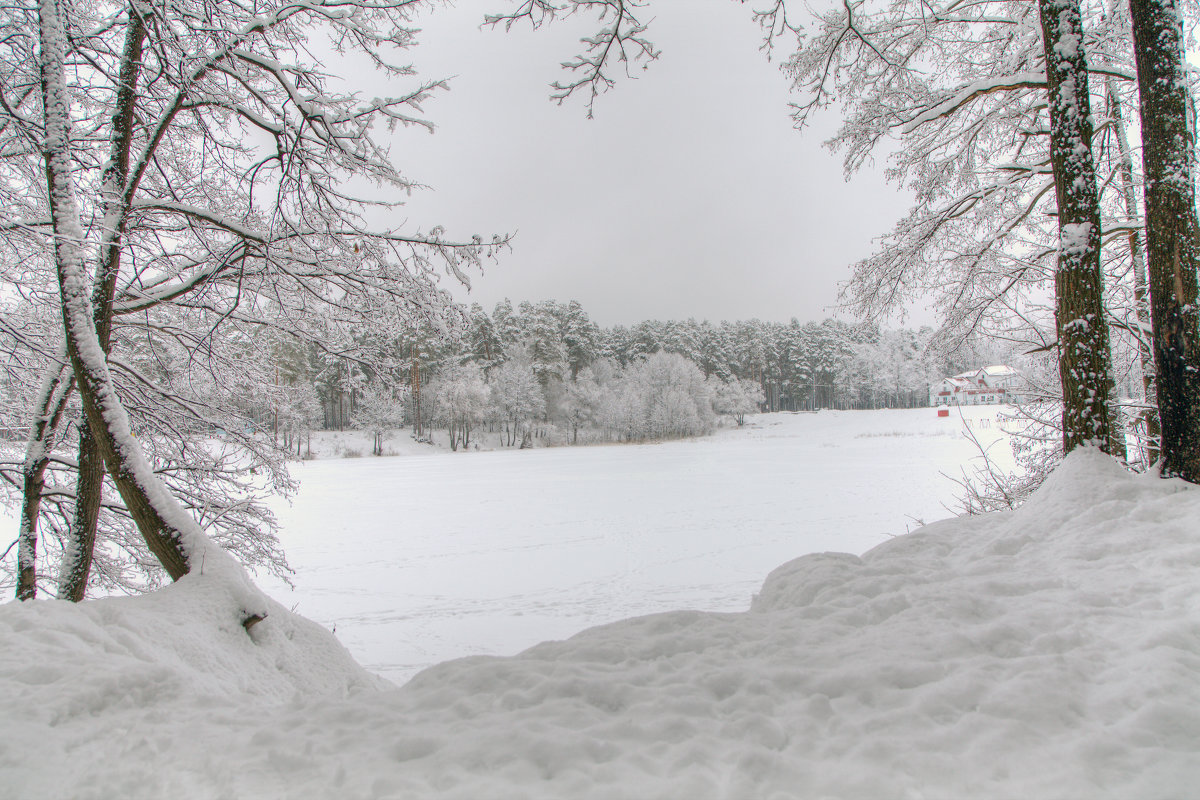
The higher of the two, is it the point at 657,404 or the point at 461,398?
the point at 461,398

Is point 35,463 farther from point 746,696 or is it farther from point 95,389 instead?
point 746,696

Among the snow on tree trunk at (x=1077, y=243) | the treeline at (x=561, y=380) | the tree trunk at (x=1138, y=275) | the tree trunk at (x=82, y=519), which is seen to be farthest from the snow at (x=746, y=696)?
the treeline at (x=561, y=380)

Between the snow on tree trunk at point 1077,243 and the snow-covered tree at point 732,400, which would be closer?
the snow on tree trunk at point 1077,243

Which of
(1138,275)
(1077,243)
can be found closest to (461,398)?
(1138,275)

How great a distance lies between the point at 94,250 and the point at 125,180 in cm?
70

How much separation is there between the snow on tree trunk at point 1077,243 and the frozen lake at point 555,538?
49.0 inches

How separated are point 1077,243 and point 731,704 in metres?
4.35

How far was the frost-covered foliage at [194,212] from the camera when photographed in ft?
12.9

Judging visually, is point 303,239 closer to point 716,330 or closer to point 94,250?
point 94,250

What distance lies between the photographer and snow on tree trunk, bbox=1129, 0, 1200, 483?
11.7 feet

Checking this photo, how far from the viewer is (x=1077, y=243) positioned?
407 centimetres

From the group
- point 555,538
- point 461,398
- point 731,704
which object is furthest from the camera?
point 461,398

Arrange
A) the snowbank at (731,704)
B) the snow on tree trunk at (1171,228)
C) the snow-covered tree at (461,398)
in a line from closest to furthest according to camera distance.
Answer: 1. the snowbank at (731,704)
2. the snow on tree trunk at (1171,228)
3. the snow-covered tree at (461,398)

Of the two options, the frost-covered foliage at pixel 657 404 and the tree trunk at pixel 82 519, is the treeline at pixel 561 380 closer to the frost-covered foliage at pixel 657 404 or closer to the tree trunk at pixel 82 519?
the frost-covered foliage at pixel 657 404
